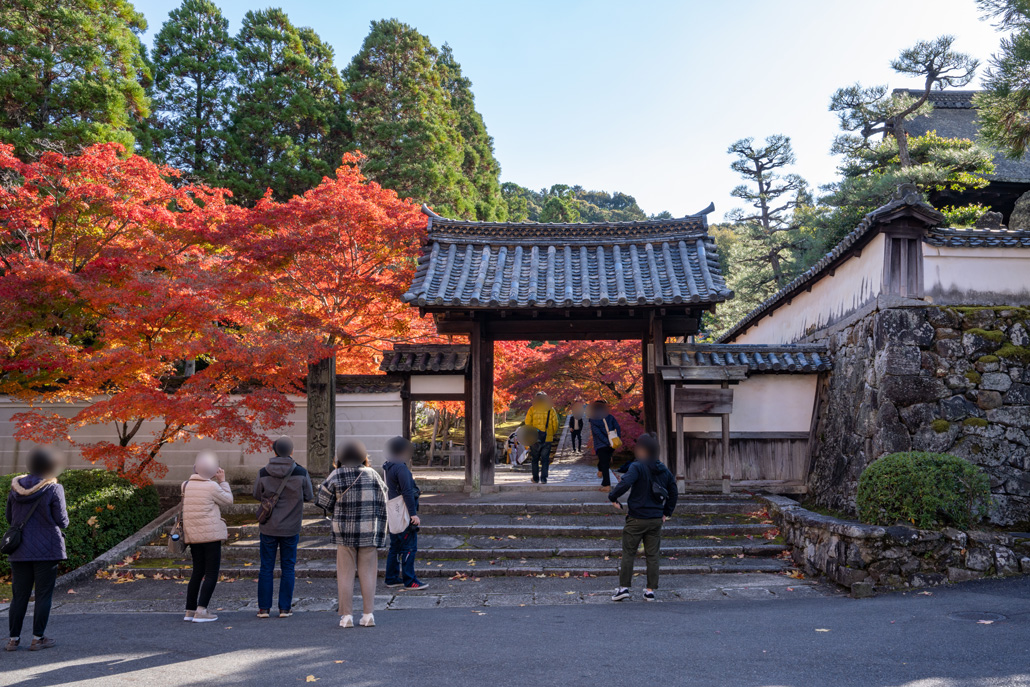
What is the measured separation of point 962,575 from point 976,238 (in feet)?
18.8

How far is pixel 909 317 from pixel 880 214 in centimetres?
168

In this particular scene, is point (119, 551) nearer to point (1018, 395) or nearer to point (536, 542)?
point (536, 542)

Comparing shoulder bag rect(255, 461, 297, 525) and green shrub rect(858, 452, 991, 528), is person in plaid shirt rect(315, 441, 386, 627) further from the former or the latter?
green shrub rect(858, 452, 991, 528)

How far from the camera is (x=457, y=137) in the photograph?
28672 millimetres

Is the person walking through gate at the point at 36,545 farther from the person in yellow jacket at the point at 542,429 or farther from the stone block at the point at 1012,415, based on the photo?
the stone block at the point at 1012,415

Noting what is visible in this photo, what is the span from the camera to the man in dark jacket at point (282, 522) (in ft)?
21.6

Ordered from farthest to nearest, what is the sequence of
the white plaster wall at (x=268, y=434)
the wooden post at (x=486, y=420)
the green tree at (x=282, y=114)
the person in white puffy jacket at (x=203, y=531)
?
the green tree at (x=282, y=114)
the white plaster wall at (x=268, y=434)
the wooden post at (x=486, y=420)
the person in white puffy jacket at (x=203, y=531)

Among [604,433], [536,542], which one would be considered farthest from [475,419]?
[536,542]

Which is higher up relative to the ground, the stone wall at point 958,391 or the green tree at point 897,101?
the green tree at point 897,101

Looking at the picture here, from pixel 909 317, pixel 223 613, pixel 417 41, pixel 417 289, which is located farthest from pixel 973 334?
pixel 417 41

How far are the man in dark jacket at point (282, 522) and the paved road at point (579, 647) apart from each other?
31 cm

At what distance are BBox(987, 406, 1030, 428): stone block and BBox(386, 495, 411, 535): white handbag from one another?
8.89m

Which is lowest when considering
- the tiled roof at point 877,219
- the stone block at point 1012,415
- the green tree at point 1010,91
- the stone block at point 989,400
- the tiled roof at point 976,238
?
the stone block at point 1012,415

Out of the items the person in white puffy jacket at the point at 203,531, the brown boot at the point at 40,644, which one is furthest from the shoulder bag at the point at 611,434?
the brown boot at the point at 40,644
